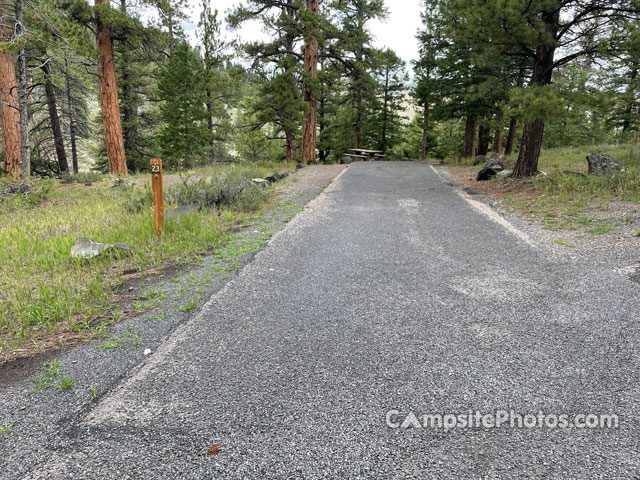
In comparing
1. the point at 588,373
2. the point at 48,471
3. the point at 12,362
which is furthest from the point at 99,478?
the point at 588,373

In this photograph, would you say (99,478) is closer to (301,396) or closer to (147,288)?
(301,396)

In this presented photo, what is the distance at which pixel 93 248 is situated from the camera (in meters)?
4.16

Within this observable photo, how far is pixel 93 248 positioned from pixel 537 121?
32.9 ft

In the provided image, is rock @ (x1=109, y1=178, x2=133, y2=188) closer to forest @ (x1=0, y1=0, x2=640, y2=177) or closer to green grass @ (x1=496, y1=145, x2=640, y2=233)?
forest @ (x1=0, y1=0, x2=640, y2=177)

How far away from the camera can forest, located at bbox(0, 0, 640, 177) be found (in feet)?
25.0

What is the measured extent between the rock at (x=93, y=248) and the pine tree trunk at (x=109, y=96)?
10.9 m

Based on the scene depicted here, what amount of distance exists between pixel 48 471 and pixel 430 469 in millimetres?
1645

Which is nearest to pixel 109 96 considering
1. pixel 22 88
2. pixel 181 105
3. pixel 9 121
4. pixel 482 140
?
pixel 181 105

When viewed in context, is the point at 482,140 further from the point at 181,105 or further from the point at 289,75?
the point at 181,105

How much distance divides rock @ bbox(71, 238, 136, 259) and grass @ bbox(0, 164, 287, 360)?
9 cm

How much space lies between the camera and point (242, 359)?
2.28m

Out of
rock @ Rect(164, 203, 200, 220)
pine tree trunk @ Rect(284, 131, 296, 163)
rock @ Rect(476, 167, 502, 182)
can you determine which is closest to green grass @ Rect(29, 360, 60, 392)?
rock @ Rect(164, 203, 200, 220)

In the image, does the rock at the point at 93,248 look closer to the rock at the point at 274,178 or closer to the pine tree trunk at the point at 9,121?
the rock at the point at 274,178

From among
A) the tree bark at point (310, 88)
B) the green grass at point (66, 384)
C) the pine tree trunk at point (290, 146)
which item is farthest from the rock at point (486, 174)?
the green grass at point (66, 384)
